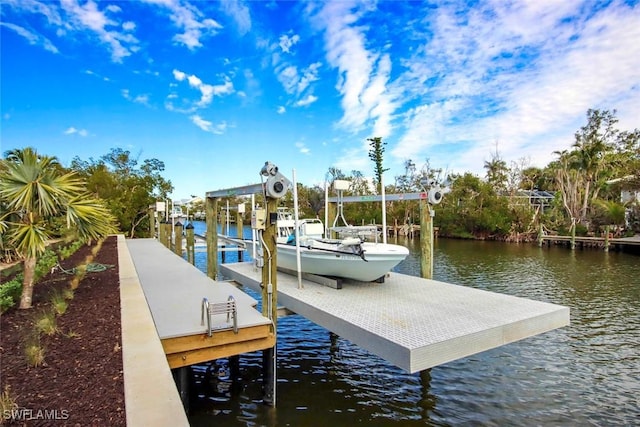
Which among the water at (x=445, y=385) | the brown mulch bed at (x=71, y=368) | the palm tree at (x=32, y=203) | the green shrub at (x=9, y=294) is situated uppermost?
the palm tree at (x=32, y=203)

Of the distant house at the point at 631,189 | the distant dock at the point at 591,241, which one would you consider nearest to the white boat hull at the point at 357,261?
the distant dock at the point at 591,241

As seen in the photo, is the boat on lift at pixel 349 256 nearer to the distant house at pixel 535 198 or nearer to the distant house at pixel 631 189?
the distant house at pixel 631 189

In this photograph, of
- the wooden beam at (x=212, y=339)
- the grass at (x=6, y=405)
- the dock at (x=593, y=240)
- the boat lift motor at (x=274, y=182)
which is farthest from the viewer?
the dock at (x=593, y=240)

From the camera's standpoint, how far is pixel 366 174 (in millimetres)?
42938

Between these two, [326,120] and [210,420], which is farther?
[326,120]

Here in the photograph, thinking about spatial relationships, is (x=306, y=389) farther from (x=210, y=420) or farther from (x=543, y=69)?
(x=543, y=69)

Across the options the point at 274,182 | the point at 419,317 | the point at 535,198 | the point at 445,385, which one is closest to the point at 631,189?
the point at 535,198

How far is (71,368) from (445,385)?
A: 480 centimetres

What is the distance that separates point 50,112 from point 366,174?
1283 inches

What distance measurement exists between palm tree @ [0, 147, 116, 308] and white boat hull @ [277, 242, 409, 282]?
3.56 m

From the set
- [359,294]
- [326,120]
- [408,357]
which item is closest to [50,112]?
[326,120]

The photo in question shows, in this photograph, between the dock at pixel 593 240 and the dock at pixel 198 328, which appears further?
the dock at pixel 593 240

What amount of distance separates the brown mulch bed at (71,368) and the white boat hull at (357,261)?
3.16 m

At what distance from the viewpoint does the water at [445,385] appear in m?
4.46
